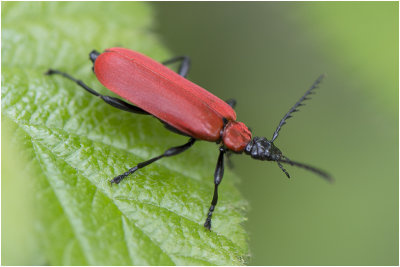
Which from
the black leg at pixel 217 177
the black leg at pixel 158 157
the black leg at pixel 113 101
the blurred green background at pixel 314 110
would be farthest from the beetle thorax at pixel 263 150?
the black leg at pixel 113 101

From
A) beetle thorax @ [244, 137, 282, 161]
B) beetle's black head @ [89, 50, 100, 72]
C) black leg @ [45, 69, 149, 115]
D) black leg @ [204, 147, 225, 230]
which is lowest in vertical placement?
black leg @ [204, 147, 225, 230]

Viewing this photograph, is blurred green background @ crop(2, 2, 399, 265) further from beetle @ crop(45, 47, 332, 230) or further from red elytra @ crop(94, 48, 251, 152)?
red elytra @ crop(94, 48, 251, 152)

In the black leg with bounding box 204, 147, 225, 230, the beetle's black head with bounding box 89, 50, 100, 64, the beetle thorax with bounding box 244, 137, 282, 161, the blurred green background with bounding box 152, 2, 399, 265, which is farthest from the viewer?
the blurred green background with bounding box 152, 2, 399, 265

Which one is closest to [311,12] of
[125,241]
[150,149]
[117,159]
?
[150,149]

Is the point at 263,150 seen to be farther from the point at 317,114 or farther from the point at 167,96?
the point at 317,114

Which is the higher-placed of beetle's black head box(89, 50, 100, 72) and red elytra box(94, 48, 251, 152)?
beetle's black head box(89, 50, 100, 72)

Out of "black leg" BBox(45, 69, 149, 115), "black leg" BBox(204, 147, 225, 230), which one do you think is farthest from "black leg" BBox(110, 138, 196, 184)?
"black leg" BBox(45, 69, 149, 115)

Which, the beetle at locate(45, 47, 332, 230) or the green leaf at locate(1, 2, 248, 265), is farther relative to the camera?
the beetle at locate(45, 47, 332, 230)
